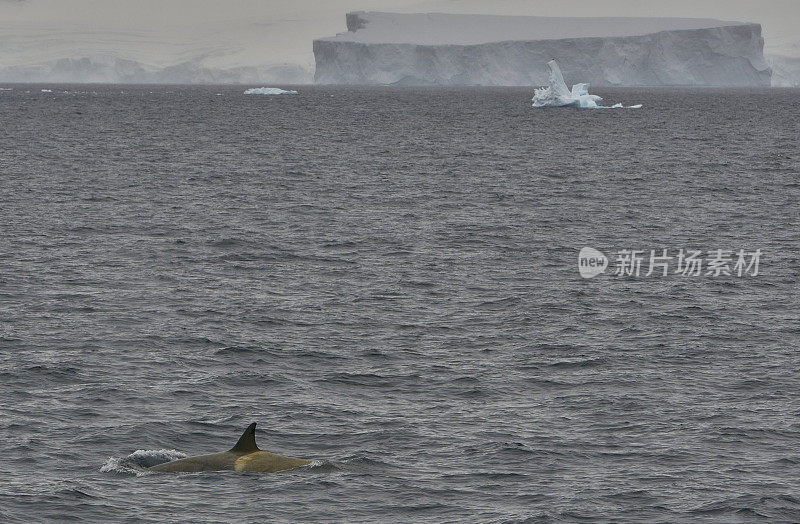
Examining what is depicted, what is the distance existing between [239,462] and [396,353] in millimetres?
10393

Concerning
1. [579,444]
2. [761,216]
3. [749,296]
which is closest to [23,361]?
[579,444]

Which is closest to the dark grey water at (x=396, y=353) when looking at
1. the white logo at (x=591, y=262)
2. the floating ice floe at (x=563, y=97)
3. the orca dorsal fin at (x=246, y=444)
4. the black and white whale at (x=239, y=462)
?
the black and white whale at (x=239, y=462)

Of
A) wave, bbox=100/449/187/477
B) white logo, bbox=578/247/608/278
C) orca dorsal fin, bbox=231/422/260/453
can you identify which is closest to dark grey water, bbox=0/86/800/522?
wave, bbox=100/449/187/477

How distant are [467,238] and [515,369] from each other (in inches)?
941

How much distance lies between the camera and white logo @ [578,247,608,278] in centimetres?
4674

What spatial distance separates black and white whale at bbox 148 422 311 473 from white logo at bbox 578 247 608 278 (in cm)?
2446

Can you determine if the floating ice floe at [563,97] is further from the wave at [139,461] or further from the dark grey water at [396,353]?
the wave at [139,461]

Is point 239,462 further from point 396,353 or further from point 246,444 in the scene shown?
point 396,353

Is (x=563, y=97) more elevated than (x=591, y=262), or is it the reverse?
(x=563, y=97)

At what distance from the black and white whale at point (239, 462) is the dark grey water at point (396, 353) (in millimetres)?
313

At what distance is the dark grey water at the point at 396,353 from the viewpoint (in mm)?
22922

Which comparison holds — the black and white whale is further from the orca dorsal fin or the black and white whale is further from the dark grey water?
the dark grey water

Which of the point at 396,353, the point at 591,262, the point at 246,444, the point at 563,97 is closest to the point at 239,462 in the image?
the point at 246,444

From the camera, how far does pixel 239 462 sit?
23609 mm
